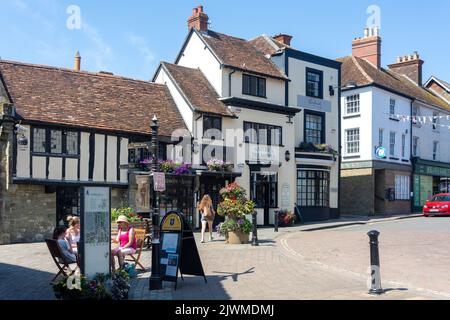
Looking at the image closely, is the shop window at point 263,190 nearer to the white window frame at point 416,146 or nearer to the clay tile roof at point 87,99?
the clay tile roof at point 87,99

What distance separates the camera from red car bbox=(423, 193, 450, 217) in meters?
31.9

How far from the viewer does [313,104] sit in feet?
97.8

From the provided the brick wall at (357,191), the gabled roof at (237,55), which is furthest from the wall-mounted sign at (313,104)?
the brick wall at (357,191)

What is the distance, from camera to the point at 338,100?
31.1 m

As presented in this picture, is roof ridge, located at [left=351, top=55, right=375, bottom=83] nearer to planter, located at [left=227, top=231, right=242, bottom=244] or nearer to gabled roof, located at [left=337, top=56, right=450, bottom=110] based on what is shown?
gabled roof, located at [left=337, top=56, right=450, bottom=110]

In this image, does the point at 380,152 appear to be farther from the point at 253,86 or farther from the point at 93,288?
the point at 93,288

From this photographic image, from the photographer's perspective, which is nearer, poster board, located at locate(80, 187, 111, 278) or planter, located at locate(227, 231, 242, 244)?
poster board, located at locate(80, 187, 111, 278)

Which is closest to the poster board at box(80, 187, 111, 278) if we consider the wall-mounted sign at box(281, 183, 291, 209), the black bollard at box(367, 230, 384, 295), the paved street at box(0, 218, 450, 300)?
the paved street at box(0, 218, 450, 300)

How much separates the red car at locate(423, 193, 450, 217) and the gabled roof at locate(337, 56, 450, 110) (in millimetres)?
7236

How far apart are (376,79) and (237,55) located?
1123cm

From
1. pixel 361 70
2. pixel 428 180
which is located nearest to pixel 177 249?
pixel 361 70
